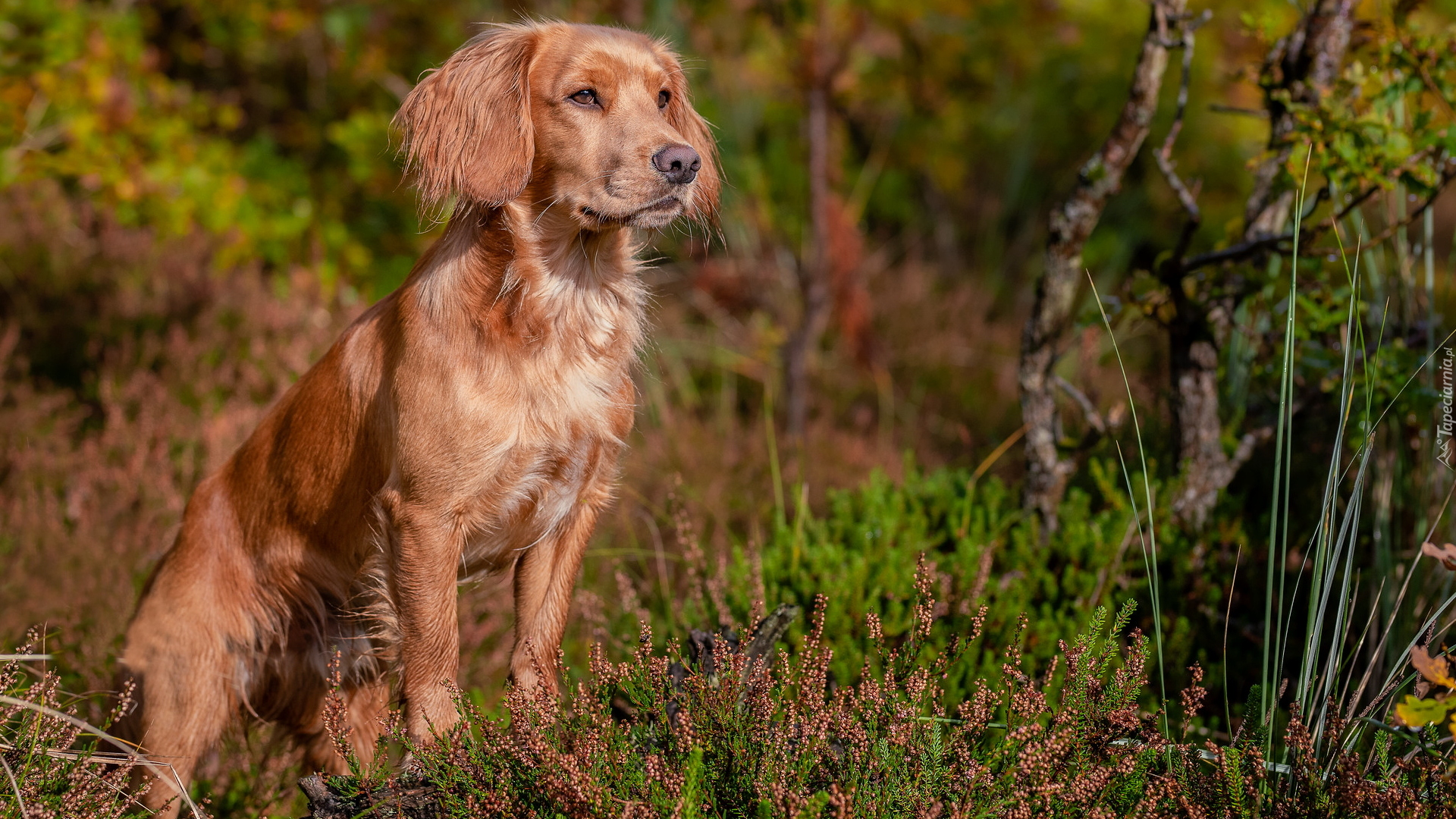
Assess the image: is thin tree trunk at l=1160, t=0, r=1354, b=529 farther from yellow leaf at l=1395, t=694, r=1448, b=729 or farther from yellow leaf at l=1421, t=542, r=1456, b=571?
yellow leaf at l=1395, t=694, r=1448, b=729

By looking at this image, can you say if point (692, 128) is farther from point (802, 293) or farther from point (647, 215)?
point (802, 293)

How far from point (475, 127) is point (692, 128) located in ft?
2.23

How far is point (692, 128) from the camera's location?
2859 mm

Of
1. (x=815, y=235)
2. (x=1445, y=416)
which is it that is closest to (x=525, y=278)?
(x=1445, y=416)

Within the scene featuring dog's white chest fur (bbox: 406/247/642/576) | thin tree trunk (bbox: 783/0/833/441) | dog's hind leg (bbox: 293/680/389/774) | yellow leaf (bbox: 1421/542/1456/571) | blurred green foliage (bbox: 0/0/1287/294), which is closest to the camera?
yellow leaf (bbox: 1421/542/1456/571)

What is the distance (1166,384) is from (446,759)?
2.90 metres

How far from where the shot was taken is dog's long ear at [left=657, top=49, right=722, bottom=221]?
2721mm

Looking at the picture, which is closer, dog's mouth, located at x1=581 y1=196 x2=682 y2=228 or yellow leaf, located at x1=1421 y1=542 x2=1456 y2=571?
yellow leaf, located at x1=1421 y1=542 x2=1456 y2=571

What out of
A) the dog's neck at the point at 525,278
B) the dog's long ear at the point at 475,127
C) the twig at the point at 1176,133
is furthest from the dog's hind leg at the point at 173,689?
the twig at the point at 1176,133

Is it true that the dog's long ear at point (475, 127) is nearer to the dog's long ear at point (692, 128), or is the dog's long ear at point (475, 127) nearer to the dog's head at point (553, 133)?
the dog's head at point (553, 133)

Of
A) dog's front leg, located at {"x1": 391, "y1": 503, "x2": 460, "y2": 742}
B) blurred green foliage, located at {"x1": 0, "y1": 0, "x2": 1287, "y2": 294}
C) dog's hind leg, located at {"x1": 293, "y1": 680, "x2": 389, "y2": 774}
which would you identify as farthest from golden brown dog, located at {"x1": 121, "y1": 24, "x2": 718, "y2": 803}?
blurred green foliage, located at {"x1": 0, "y1": 0, "x2": 1287, "y2": 294}

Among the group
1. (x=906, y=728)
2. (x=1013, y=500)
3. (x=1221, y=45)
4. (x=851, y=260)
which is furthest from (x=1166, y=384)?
(x=1221, y=45)

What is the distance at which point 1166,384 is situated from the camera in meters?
3.89

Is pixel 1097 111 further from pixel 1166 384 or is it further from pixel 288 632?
pixel 288 632
